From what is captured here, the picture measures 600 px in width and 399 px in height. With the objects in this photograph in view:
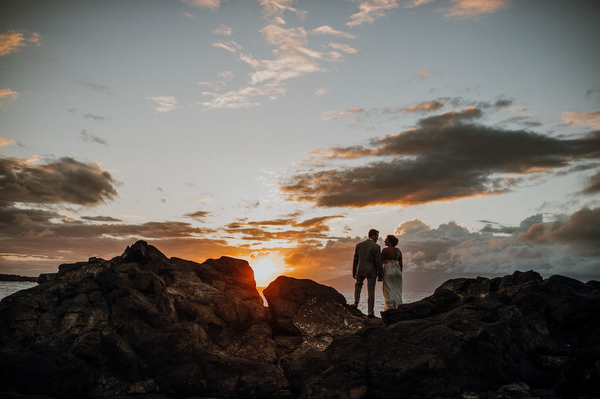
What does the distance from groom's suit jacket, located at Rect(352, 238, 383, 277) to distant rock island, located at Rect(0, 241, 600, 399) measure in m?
1.85

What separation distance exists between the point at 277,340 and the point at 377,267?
229 inches

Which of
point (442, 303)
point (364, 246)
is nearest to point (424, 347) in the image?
point (442, 303)

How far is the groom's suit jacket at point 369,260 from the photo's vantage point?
17.3 m

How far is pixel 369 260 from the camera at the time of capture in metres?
17.4

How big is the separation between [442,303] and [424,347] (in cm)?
475

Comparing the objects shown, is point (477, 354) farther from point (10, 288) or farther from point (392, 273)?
point (10, 288)

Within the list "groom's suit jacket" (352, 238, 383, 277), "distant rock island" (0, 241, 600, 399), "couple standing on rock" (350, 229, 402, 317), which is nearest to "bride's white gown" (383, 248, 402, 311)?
"couple standing on rock" (350, 229, 402, 317)

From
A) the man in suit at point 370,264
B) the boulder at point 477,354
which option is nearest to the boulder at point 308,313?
the man in suit at point 370,264

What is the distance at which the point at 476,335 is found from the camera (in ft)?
38.4

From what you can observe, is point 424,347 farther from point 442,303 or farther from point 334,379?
point 442,303

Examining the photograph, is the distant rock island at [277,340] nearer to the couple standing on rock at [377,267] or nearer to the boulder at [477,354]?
the boulder at [477,354]

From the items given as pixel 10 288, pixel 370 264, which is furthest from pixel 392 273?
pixel 10 288

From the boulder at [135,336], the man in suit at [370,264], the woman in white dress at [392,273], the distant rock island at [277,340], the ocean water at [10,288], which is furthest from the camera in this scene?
the ocean water at [10,288]

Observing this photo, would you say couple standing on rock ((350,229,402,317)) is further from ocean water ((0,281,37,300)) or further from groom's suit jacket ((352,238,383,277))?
ocean water ((0,281,37,300))
